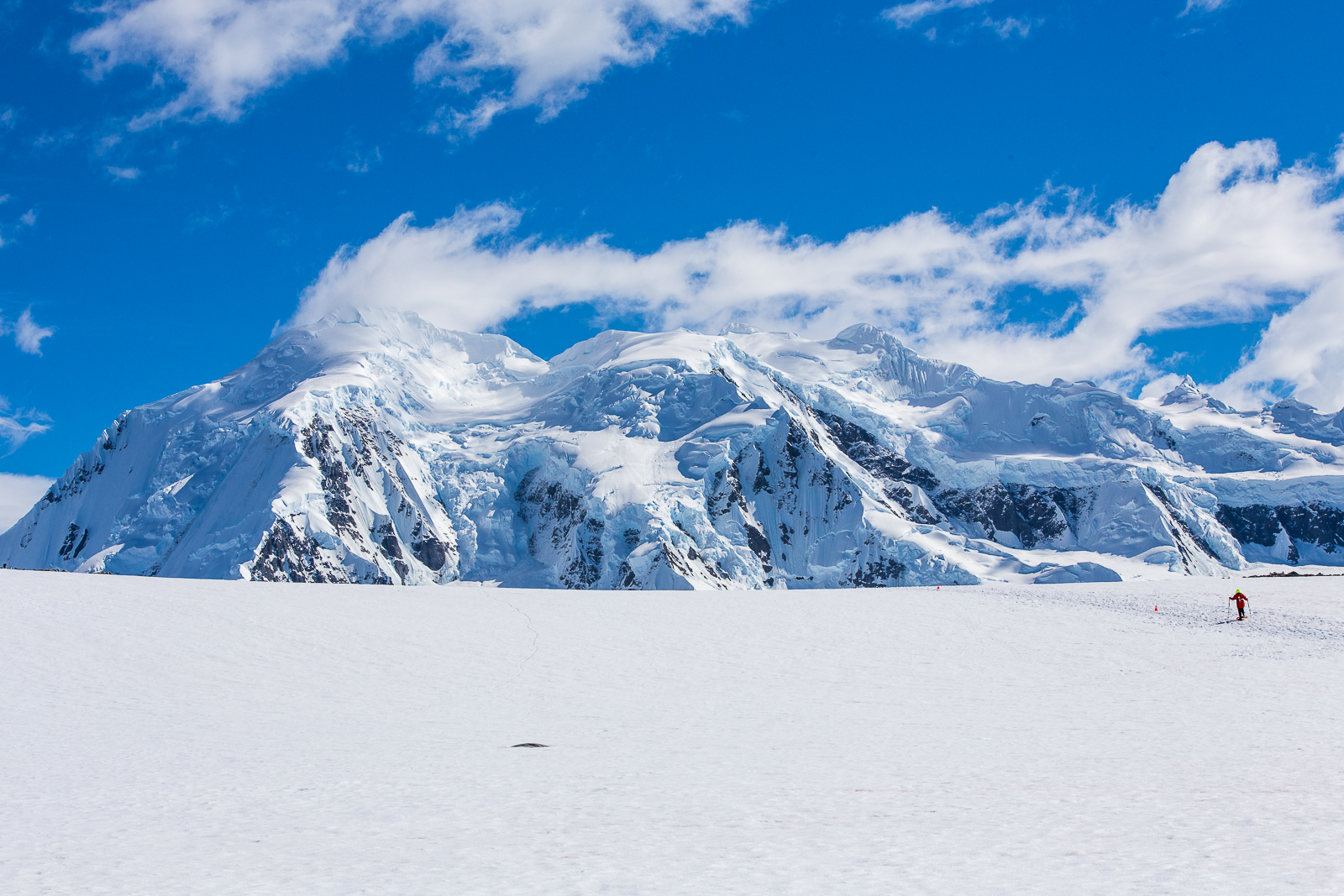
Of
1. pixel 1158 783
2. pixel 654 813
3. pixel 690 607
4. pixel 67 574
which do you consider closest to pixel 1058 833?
pixel 1158 783

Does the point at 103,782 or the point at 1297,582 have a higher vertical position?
the point at 1297,582

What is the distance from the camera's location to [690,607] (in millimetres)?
38125

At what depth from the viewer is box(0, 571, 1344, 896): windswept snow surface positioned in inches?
373

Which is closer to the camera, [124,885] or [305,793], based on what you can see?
[124,885]

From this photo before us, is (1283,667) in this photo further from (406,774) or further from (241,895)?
(241,895)

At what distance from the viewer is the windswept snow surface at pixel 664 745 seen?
9484mm

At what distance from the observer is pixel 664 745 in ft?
56.7

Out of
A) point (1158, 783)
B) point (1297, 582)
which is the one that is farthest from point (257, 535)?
point (1158, 783)

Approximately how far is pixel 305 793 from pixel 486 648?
15834mm

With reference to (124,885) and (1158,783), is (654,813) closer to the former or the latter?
(124,885)

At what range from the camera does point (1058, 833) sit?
10.4 m

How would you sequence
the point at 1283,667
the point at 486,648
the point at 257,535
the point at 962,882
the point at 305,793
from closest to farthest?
1. the point at 962,882
2. the point at 305,793
3. the point at 1283,667
4. the point at 486,648
5. the point at 257,535

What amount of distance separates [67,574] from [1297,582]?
179 feet

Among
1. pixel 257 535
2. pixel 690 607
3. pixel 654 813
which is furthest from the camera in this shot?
pixel 257 535
